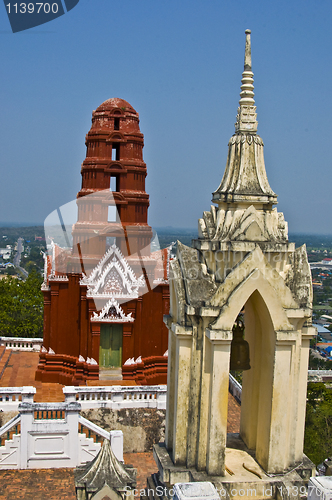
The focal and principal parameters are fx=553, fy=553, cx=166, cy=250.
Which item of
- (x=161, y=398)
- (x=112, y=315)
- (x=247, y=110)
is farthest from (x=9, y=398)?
(x=247, y=110)

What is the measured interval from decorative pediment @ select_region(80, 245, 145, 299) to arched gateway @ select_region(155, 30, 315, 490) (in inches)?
464

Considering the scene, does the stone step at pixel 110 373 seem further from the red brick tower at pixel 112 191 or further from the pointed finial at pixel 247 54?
the pointed finial at pixel 247 54

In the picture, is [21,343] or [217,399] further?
[21,343]

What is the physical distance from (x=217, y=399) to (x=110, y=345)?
43.6 ft

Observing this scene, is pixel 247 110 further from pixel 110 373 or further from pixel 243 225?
pixel 110 373

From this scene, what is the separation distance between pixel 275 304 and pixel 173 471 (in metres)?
2.70

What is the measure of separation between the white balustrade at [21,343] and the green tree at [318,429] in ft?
38.9

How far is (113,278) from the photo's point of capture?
2025 centimetres

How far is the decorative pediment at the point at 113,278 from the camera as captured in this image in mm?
20078

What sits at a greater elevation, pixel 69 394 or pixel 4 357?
pixel 69 394

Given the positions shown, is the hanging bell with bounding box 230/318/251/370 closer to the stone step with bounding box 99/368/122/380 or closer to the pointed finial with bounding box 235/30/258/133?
the pointed finial with bounding box 235/30/258/133

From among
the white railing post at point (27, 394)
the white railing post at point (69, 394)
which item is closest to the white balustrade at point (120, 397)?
the white railing post at point (69, 394)

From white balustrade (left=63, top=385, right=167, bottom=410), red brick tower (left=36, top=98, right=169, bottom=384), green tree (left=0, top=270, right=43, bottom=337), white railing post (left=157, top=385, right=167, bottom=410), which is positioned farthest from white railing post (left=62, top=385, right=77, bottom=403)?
green tree (left=0, top=270, right=43, bottom=337)

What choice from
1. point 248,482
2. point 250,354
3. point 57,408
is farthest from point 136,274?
point 248,482
